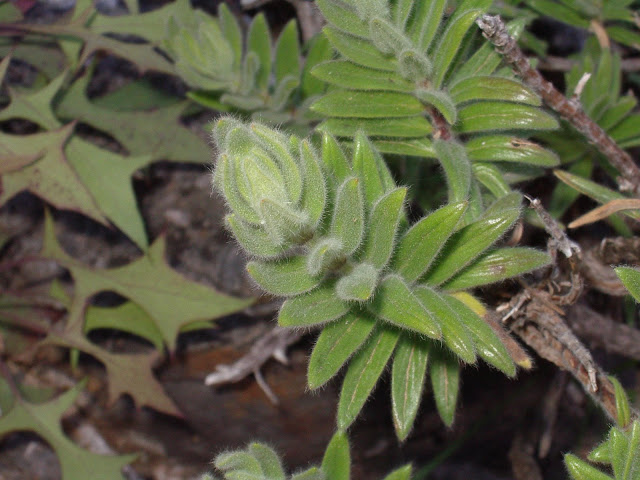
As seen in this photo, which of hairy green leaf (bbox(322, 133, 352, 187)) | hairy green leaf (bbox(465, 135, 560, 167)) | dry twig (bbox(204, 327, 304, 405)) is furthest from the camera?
dry twig (bbox(204, 327, 304, 405))

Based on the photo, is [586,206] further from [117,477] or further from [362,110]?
[117,477]

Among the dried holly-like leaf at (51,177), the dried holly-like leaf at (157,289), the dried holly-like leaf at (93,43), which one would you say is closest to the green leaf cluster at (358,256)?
the dried holly-like leaf at (157,289)

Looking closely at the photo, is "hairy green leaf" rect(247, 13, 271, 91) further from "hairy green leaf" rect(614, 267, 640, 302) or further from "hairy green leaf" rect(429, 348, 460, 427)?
"hairy green leaf" rect(614, 267, 640, 302)

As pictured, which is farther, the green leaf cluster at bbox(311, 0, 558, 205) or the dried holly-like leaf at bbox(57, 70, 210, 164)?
the dried holly-like leaf at bbox(57, 70, 210, 164)

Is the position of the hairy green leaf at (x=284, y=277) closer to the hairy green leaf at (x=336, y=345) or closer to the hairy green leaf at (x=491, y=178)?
the hairy green leaf at (x=336, y=345)

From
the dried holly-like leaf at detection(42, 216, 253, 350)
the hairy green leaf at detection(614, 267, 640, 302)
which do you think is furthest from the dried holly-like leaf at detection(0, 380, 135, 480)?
the hairy green leaf at detection(614, 267, 640, 302)

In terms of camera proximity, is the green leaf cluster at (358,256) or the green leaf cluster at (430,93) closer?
Result: the green leaf cluster at (358,256)
